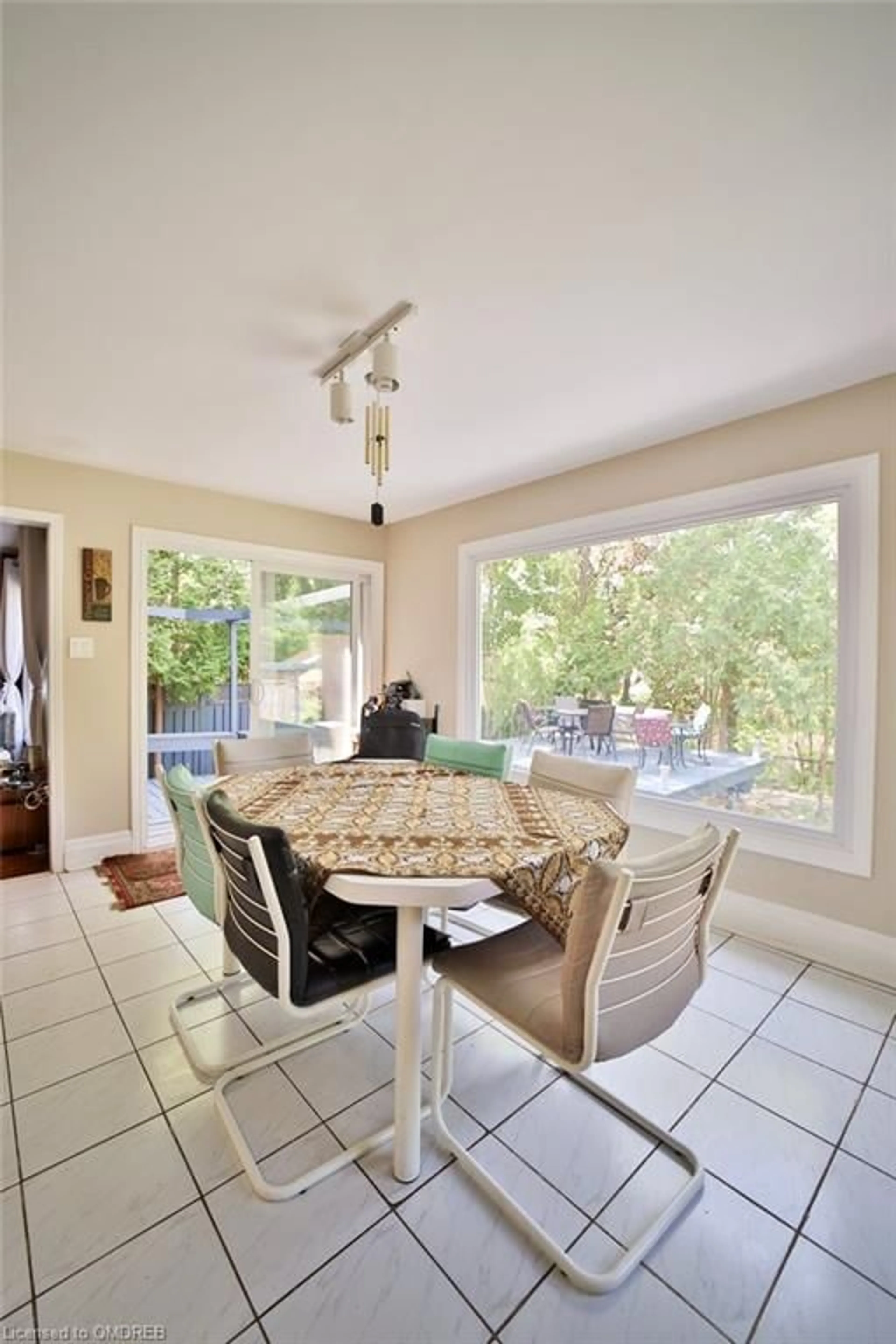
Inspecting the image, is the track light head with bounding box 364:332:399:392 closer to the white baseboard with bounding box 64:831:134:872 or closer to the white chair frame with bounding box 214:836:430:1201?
the white chair frame with bounding box 214:836:430:1201

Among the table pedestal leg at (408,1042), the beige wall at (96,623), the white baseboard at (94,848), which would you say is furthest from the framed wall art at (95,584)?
the table pedestal leg at (408,1042)

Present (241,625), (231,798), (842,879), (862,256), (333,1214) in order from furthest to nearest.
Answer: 1. (241,625)
2. (842,879)
3. (231,798)
4. (862,256)
5. (333,1214)

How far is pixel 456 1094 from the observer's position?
5.44ft

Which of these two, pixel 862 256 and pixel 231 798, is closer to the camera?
pixel 862 256

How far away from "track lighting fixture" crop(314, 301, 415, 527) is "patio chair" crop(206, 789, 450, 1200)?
1.42 metres

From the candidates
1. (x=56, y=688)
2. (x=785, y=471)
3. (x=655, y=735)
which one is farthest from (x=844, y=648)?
(x=56, y=688)

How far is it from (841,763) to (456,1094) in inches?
80.1

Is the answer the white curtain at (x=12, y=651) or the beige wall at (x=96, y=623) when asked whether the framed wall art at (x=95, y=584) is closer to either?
the beige wall at (x=96, y=623)

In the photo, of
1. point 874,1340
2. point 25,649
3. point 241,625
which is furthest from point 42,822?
point 874,1340

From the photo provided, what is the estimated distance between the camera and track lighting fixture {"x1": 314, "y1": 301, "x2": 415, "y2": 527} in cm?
187

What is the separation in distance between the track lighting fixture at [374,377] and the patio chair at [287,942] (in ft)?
4.66

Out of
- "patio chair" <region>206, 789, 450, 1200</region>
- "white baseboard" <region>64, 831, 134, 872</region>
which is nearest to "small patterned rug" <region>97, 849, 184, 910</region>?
"white baseboard" <region>64, 831, 134, 872</region>

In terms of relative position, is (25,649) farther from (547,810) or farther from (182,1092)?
(547,810)

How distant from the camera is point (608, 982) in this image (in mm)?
1126
